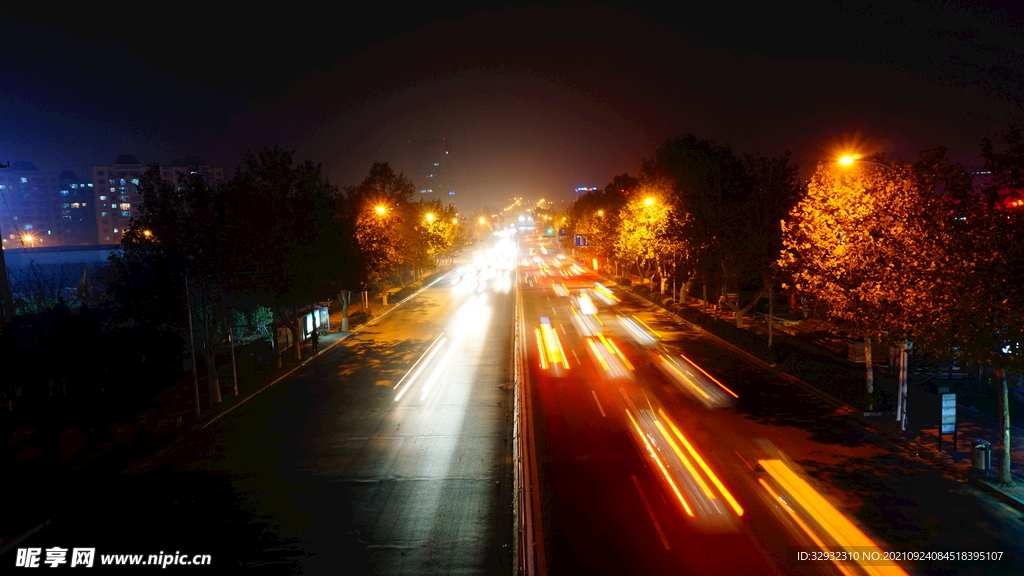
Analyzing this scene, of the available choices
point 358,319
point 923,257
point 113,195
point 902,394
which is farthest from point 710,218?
point 113,195

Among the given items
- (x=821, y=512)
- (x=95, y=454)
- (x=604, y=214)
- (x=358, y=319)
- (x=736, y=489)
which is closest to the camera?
(x=821, y=512)

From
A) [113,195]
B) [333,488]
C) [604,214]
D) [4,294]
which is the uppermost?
[113,195]

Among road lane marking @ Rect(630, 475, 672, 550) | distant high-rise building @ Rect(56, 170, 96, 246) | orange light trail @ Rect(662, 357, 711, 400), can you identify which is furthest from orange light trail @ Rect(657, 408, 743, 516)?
distant high-rise building @ Rect(56, 170, 96, 246)

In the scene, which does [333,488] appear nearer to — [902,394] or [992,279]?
[992,279]

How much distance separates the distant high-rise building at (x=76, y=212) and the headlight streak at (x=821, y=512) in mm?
164302

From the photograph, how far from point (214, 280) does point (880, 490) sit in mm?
21654

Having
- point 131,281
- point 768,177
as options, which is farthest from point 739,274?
point 131,281

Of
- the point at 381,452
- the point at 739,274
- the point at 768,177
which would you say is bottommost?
the point at 381,452

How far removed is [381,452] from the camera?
56.6ft

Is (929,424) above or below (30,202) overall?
below

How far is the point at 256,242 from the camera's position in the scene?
2572 centimetres

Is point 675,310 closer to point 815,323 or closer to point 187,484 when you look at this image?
point 815,323

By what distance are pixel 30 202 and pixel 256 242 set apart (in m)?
152

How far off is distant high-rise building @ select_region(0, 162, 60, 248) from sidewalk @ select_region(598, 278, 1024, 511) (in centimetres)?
15986
